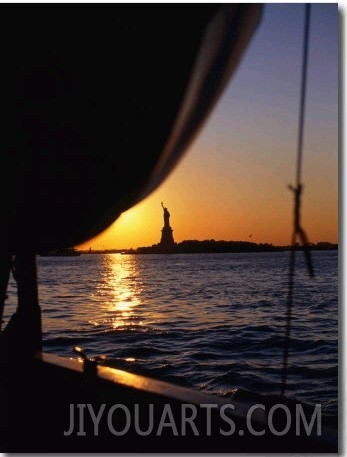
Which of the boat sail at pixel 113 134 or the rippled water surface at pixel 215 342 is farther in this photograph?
the rippled water surface at pixel 215 342

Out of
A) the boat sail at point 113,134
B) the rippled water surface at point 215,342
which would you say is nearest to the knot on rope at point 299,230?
the boat sail at point 113,134

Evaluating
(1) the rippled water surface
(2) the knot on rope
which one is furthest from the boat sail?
(1) the rippled water surface

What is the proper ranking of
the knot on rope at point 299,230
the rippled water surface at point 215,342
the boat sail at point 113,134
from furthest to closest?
the rippled water surface at point 215,342 → the knot on rope at point 299,230 → the boat sail at point 113,134

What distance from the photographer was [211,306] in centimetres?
2159

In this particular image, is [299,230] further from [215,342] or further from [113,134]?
[215,342]

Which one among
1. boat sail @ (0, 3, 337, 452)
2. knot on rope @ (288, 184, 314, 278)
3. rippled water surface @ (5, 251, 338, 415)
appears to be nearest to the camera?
boat sail @ (0, 3, 337, 452)

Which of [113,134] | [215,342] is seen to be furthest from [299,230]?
[215,342]

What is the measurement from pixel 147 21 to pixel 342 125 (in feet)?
5.27

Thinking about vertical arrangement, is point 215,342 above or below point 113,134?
below

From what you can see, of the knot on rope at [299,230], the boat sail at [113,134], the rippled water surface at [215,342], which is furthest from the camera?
the rippled water surface at [215,342]

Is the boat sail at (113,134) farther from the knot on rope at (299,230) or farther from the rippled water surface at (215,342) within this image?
the rippled water surface at (215,342)

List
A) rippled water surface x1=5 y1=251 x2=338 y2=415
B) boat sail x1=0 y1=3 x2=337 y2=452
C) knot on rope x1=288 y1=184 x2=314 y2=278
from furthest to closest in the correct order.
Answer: rippled water surface x1=5 y1=251 x2=338 y2=415
knot on rope x1=288 y1=184 x2=314 y2=278
boat sail x1=0 y1=3 x2=337 y2=452

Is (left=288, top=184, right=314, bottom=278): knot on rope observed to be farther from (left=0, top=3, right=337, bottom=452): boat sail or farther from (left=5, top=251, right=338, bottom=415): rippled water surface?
(left=5, top=251, right=338, bottom=415): rippled water surface

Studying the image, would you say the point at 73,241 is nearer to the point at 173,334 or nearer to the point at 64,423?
the point at 64,423
